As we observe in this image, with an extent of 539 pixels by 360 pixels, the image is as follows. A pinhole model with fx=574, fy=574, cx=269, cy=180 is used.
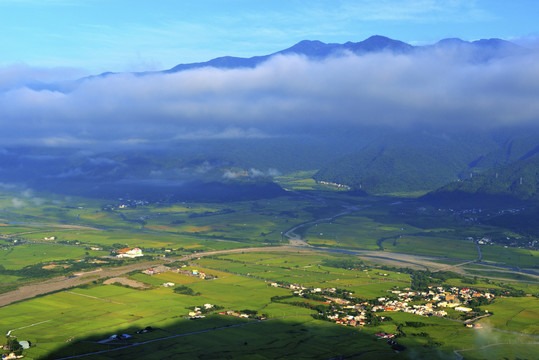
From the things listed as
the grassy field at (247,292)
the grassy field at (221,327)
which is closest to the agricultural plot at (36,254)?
the grassy field at (247,292)

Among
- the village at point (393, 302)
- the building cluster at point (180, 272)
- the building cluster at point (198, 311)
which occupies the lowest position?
the building cluster at point (180, 272)

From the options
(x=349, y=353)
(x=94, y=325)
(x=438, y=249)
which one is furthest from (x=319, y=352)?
(x=438, y=249)

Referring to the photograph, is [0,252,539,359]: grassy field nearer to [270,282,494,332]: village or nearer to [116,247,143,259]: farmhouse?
[270,282,494,332]: village

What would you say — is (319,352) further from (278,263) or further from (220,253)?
(220,253)

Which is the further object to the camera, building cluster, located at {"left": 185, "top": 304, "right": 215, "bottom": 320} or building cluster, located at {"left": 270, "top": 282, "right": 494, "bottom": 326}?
building cluster, located at {"left": 270, "top": 282, "right": 494, "bottom": 326}

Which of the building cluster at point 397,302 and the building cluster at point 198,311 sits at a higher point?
the building cluster at point 198,311

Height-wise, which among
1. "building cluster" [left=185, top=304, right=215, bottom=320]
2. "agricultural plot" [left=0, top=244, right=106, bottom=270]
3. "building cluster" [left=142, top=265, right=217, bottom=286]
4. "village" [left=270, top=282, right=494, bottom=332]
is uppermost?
"building cluster" [left=185, top=304, right=215, bottom=320]

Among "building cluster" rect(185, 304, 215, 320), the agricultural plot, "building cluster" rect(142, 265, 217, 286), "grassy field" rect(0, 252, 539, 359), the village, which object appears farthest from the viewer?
the agricultural plot

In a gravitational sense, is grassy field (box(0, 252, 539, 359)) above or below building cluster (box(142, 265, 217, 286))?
above

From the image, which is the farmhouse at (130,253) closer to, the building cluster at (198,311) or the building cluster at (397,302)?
the building cluster at (397,302)

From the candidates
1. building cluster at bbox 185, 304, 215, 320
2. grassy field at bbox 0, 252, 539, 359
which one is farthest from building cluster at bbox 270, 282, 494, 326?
building cluster at bbox 185, 304, 215, 320

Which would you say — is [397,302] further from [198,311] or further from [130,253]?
[130,253]

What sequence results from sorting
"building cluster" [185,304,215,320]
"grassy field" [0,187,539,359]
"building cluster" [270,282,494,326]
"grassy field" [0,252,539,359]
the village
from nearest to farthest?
"grassy field" [0,252,539,359]
"grassy field" [0,187,539,359]
"building cluster" [185,304,215,320]
the village
"building cluster" [270,282,494,326]
